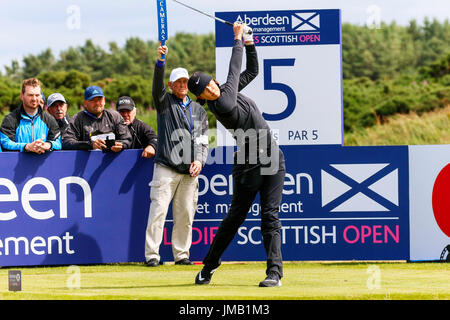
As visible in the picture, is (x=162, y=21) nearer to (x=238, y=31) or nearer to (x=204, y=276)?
(x=238, y=31)

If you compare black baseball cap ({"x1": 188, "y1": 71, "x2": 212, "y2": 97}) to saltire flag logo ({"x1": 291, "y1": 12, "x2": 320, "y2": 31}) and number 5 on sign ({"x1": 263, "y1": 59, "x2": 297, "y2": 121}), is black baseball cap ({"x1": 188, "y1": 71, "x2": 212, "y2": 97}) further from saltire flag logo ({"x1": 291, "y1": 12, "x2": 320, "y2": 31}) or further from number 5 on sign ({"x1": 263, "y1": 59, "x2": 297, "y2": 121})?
saltire flag logo ({"x1": 291, "y1": 12, "x2": 320, "y2": 31})

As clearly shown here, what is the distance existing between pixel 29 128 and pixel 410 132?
14.8 metres

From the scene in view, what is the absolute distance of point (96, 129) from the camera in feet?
28.3

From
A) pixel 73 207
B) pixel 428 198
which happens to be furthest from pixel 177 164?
pixel 428 198

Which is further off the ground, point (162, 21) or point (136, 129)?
point (162, 21)

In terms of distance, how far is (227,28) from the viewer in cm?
947

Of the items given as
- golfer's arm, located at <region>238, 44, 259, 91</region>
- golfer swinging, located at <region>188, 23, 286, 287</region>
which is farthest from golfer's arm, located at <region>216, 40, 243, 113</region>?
golfer's arm, located at <region>238, 44, 259, 91</region>

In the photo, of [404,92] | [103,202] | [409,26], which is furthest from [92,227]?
[409,26]

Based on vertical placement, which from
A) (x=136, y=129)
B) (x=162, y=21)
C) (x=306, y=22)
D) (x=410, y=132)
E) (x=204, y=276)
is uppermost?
(x=306, y=22)

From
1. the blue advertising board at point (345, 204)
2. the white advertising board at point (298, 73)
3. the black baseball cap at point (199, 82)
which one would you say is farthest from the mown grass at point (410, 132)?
the black baseball cap at point (199, 82)

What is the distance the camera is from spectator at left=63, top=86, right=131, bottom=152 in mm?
8523

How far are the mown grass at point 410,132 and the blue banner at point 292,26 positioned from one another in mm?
11261

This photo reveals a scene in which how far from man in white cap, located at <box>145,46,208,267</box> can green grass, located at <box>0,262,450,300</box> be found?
327 mm

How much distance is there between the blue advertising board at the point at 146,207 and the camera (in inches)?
332
